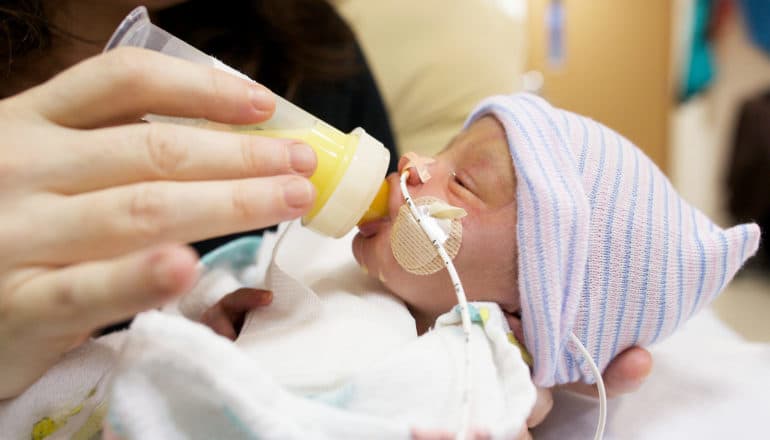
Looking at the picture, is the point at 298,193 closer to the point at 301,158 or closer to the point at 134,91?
the point at 301,158

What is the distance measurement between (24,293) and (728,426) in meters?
0.88

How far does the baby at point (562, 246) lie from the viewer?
29.1 inches

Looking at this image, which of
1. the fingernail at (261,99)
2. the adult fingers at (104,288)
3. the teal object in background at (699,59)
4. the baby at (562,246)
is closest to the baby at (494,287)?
the baby at (562,246)

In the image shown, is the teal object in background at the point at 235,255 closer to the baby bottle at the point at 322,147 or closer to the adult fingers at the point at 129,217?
the baby bottle at the point at 322,147

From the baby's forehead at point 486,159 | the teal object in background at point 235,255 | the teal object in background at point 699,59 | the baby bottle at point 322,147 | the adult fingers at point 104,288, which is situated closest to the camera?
the adult fingers at point 104,288

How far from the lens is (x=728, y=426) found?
2.74 feet

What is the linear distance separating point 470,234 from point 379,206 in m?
0.13

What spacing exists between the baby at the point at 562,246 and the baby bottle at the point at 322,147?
8 centimetres

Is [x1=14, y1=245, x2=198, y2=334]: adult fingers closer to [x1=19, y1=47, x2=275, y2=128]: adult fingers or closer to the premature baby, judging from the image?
[x1=19, y1=47, x2=275, y2=128]: adult fingers

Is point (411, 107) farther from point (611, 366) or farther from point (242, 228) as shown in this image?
point (242, 228)

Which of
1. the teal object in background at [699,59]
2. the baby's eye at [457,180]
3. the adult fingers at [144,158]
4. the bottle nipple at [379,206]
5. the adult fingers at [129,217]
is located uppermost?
the adult fingers at [144,158]

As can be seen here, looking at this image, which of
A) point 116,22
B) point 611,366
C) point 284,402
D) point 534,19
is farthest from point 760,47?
point 284,402

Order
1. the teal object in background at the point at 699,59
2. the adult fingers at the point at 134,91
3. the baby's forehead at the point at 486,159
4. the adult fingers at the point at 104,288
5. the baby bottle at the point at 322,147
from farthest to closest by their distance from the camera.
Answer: the teal object in background at the point at 699,59
the baby's forehead at the point at 486,159
the baby bottle at the point at 322,147
the adult fingers at the point at 134,91
the adult fingers at the point at 104,288

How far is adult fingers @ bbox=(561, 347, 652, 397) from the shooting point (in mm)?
797
